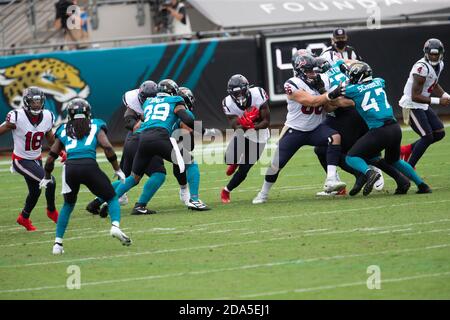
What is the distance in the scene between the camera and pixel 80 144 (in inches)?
354

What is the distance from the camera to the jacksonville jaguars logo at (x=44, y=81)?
17828mm

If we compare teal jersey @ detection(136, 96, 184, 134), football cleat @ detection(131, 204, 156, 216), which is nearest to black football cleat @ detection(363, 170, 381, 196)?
teal jersey @ detection(136, 96, 184, 134)

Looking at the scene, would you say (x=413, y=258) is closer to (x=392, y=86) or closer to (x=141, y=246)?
(x=141, y=246)

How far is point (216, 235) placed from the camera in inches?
367

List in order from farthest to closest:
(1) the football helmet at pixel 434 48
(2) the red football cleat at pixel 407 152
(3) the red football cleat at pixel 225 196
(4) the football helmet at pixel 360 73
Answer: (2) the red football cleat at pixel 407 152, (1) the football helmet at pixel 434 48, (3) the red football cleat at pixel 225 196, (4) the football helmet at pixel 360 73

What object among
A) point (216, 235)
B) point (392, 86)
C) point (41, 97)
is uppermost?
point (41, 97)

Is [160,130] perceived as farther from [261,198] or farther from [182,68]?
[182,68]

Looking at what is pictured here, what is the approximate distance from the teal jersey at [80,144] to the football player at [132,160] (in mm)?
1703

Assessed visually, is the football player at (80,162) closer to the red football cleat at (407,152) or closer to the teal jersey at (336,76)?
the teal jersey at (336,76)

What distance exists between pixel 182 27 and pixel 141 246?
1268 centimetres

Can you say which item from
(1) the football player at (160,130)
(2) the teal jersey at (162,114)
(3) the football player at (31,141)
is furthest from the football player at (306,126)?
(3) the football player at (31,141)

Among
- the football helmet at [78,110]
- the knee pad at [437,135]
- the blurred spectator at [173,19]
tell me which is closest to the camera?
the football helmet at [78,110]

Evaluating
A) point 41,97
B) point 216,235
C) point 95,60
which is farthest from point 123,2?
point 216,235

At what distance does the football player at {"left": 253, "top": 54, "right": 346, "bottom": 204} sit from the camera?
11.0 metres
